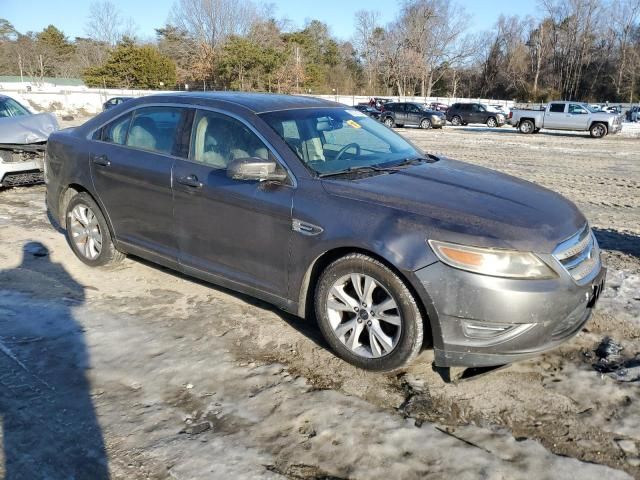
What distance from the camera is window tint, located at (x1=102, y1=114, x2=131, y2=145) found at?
4.80 meters

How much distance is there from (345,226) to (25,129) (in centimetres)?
723

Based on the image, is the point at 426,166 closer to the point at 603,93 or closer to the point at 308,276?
the point at 308,276

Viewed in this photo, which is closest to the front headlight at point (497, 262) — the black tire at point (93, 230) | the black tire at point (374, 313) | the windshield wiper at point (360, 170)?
the black tire at point (374, 313)

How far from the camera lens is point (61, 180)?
531cm

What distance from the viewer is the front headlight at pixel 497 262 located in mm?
2902

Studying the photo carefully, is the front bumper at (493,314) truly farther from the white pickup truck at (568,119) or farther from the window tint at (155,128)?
the white pickup truck at (568,119)

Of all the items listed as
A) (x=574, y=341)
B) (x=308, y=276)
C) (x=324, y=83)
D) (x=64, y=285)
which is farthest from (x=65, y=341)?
(x=324, y=83)

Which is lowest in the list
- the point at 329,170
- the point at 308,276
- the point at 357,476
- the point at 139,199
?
the point at 357,476

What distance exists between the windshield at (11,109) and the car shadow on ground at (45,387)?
5709mm

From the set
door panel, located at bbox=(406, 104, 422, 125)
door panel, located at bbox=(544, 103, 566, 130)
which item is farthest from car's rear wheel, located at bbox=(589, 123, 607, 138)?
door panel, located at bbox=(406, 104, 422, 125)

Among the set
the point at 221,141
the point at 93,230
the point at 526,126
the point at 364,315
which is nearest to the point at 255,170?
the point at 221,141

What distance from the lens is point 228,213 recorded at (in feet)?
12.6

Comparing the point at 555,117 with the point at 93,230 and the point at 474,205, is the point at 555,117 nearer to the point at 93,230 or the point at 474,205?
the point at 93,230

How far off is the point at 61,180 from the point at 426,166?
11.8 feet
